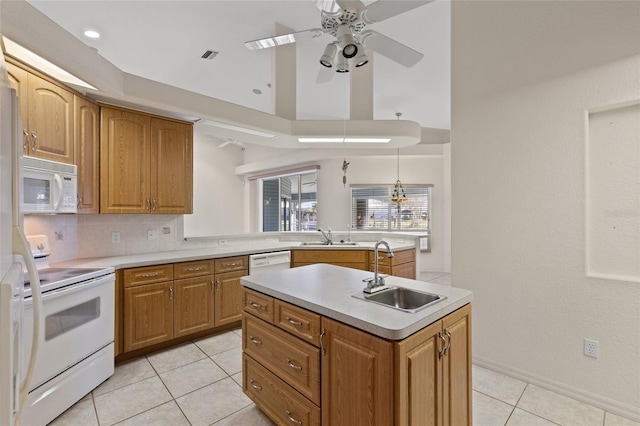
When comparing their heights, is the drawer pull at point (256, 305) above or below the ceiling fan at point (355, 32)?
below

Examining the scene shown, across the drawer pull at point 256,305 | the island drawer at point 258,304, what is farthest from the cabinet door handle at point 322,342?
the drawer pull at point 256,305

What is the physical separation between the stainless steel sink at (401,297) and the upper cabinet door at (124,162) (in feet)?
8.55

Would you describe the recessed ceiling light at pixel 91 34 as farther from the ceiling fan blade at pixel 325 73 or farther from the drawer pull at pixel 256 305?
the drawer pull at pixel 256 305

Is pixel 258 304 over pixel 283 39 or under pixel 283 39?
under

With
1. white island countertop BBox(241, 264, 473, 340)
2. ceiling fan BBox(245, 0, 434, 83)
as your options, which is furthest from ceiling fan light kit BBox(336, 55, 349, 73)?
white island countertop BBox(241, 264, 473, 340)

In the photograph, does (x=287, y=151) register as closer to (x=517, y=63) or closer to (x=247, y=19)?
(x=247, y=19)

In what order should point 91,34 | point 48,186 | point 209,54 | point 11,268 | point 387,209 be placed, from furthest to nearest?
point 387,209 → point 209,54 → point 91,34 → point 48,186 → point 11,268

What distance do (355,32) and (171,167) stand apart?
7.80 feet

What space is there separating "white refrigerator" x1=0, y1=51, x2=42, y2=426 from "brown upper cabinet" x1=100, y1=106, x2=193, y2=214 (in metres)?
2.10

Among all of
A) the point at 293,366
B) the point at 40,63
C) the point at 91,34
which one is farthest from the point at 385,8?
the point at 91,34

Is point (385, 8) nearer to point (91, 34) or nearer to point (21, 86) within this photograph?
point (21, 86)

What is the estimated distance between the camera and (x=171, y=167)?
327cm

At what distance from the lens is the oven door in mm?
1845

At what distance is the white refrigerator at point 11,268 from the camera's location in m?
0.63
